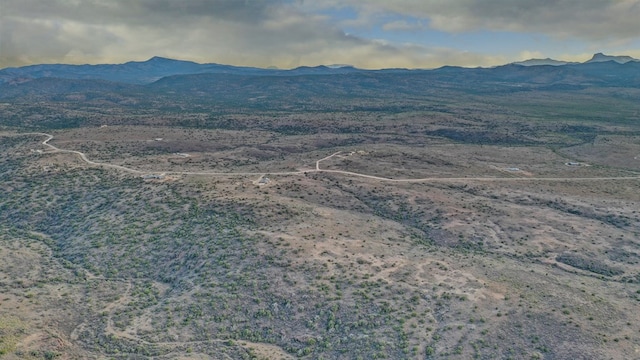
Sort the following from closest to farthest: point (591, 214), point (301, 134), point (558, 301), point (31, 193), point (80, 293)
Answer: point (558, 301) < point (80, 293) < point (591, 214) < point (31, 193) < point (301, 134)

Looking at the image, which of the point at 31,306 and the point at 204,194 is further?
the point at 204,194

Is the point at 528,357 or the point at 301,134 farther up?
the point at 301,134

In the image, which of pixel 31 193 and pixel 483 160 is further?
pixel 483 160

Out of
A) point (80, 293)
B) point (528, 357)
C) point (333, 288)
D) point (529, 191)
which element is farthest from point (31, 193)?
point (529, 191)

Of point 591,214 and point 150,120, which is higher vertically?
point 150,120

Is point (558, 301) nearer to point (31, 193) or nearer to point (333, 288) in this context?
point (333, 288)

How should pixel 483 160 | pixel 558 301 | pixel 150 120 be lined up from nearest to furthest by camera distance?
pixel 558 301
pixel 483 160
pixel 150 120

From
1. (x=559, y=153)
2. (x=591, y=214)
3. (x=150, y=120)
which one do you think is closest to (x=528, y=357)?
→ (x=591, y=214)

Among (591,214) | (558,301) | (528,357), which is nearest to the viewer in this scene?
(528,357)

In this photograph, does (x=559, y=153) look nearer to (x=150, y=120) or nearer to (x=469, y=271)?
(x=469, y=271)

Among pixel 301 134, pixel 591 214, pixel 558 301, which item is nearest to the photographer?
pixel 558 301
